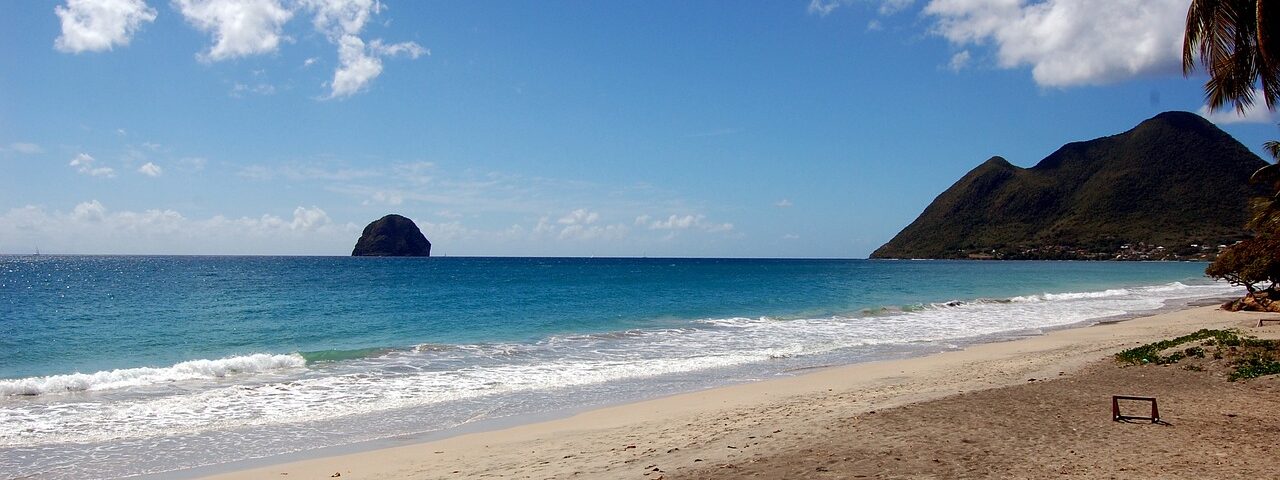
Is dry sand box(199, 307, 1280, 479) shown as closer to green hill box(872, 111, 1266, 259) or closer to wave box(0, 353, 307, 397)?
wave box(0, 353, 307, 397)

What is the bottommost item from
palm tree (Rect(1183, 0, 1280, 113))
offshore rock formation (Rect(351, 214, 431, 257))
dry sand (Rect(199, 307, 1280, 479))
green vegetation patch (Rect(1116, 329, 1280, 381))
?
dry sand (Rect(199, 307, 1280, 479))

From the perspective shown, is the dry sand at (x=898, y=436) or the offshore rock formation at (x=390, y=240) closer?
the dry sand at (x=898, y=436)

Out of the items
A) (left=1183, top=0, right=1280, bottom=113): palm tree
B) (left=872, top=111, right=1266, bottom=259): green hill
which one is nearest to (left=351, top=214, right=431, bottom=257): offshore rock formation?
(left=872, top=111, right=1266, bottom=259): green hill

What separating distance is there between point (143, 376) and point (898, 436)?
16.7m

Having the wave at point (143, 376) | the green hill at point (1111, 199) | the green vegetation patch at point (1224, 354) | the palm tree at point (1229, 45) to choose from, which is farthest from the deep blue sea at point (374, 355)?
the green hill at point (1111, 199)

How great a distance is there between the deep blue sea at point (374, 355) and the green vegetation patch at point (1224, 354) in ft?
20.8

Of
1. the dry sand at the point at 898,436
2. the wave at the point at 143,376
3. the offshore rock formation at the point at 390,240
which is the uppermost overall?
the offshore rock formation at the point at 390,240

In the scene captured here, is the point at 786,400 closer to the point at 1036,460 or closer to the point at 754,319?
the point at 1036,460

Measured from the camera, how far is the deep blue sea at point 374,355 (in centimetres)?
1131

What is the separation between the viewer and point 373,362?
62.6 ft

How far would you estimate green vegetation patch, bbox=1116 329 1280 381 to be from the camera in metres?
11.6

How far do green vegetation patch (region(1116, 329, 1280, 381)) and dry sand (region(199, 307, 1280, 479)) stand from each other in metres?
0.42

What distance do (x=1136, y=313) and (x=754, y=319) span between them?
1728 centimetres

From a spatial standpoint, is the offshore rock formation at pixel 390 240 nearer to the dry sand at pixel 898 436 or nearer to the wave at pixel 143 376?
the wave at pixel 143 376
